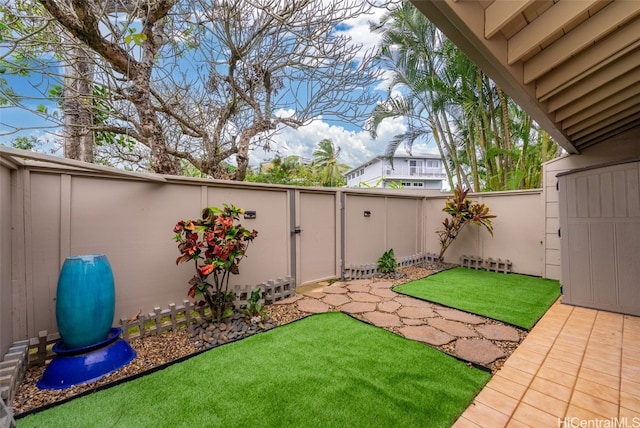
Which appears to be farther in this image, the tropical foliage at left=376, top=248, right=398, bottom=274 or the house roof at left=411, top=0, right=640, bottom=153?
the tropical foliage at left=376, top=248, right=398, bottom=274

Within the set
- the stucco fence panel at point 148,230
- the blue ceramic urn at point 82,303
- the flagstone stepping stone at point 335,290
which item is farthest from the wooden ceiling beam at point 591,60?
the blue ceramic urn at point 82,303

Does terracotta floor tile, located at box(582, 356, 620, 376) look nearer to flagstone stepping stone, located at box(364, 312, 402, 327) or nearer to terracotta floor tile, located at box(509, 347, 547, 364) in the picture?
terracotta floor tile, located at box(509, 347, 547, 364)

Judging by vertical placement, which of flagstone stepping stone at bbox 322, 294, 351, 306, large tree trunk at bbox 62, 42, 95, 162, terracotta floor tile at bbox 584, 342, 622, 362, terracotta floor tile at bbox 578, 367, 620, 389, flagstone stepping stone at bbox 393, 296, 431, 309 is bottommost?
terracotta floor tile at bbox 578, 367, 620, 389

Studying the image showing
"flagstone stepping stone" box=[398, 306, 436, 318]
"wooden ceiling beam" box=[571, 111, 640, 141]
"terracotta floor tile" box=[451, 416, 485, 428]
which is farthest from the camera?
"wooden ceiling beam" box=[571, 111, 640, 141]

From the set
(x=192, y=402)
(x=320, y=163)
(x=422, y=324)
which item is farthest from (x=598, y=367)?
(x=320, y=163)

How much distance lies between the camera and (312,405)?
1.68 meters

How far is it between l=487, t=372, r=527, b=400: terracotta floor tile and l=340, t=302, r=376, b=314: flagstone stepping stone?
157 centimetres

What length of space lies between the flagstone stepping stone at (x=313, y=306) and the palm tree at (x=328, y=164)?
11.7m

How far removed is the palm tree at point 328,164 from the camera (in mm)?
15312

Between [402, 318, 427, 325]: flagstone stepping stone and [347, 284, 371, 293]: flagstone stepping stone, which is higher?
[347, 284, 371, 293]: flagstone stepping stone

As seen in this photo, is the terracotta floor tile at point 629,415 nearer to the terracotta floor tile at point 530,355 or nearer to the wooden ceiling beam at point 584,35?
the terracotta floor tile at point 530,355

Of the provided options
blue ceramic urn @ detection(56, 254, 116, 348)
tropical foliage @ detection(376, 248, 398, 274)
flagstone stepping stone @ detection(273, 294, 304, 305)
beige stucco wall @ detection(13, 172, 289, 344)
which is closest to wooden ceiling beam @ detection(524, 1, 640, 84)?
beige stucco wall @ detection(13, 172, 289, 344)

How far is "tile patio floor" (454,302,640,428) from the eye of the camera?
1.59 meters

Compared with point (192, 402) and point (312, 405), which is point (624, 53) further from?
point (192, 402)
